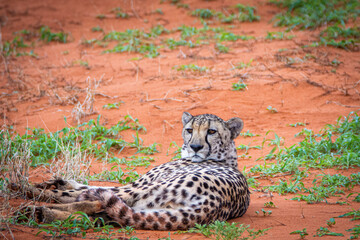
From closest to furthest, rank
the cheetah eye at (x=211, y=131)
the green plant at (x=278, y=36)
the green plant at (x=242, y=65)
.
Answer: the cheetah eye at (x=211, y=131) < the green plant at (x=242, y=65) < the green plant at (x=278, y=36)

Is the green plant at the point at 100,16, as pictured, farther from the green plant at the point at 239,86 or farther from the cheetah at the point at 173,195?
the cheetah at the point at 173,195

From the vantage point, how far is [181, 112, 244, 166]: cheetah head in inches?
192

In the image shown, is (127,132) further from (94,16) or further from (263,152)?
(94,16)

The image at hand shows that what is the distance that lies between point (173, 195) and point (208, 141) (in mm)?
1204

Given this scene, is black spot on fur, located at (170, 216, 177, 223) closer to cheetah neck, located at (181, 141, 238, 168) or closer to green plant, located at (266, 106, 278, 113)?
cheetah neck, located at (181, 141, 238, 168)

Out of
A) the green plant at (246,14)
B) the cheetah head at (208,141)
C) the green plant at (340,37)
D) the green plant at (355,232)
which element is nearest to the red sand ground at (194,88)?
the green plant at (340,37)

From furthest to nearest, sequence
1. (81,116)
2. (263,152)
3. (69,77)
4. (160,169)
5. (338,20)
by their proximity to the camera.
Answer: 1. (338,20)
2. (69,77)
3. (81,116)
4. (263,152)
5. (160,169)

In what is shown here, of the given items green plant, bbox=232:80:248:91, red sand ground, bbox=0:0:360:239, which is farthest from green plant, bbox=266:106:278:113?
green plant, bbox=232:80:248:91

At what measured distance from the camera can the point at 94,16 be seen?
15.2 meters

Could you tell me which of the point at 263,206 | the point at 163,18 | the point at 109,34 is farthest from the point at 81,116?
the point at 163,18

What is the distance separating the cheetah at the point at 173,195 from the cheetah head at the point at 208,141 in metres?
0.01

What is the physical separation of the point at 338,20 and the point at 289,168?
750 centimetres

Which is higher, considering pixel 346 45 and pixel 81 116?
pixel 346 45

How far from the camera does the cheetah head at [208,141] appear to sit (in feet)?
16.0
